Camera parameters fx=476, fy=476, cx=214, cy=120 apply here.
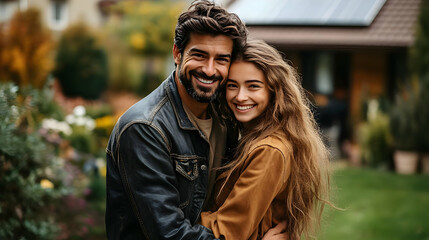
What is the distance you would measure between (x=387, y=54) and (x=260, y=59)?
10.1 m

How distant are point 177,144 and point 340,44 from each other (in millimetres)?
9410

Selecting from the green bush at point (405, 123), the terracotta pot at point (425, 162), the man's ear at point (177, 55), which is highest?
the man's ear at point (177, 55)

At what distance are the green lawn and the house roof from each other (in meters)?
3.76

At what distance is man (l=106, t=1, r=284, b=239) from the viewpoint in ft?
7.82

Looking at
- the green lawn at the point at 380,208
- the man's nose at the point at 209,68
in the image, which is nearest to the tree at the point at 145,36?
the green lawn at the point at 380,208

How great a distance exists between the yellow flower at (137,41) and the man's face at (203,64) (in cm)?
2245

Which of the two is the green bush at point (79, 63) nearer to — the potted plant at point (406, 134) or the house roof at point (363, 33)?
the house roof at point (363, 33)

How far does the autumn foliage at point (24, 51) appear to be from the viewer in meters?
12.9

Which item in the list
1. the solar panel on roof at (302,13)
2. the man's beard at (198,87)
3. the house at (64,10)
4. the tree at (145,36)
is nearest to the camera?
the man's beard at (198,87)

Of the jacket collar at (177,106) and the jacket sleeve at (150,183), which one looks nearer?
the jacket sleeve at (150,183)

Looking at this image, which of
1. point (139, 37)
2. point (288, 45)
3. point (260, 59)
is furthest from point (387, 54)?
point (139, 37)

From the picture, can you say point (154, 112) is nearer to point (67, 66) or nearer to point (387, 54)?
point (387, 54)

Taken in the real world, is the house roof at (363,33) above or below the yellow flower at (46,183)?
above

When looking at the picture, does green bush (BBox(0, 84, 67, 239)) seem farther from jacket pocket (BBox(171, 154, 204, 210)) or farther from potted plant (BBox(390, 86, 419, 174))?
potted plant (BBox(390, 86, 419, 174))
